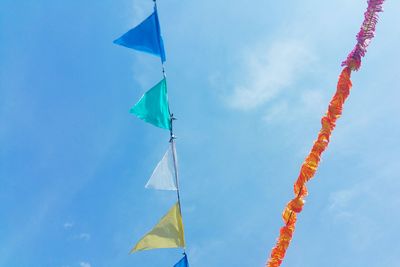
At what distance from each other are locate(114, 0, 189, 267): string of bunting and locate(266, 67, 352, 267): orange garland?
286 centimetres

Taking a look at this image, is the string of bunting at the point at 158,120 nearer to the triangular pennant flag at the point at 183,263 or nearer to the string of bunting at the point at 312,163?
the triangular pennant flag at the point at 183,263

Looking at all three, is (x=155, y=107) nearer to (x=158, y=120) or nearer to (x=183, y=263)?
(x=158, y=120)

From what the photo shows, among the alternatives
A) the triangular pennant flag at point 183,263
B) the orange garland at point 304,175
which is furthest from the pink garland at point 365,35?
the triangular pennant flag at point 183,263

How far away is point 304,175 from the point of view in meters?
15.0

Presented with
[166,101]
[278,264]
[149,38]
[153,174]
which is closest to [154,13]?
[149,38]

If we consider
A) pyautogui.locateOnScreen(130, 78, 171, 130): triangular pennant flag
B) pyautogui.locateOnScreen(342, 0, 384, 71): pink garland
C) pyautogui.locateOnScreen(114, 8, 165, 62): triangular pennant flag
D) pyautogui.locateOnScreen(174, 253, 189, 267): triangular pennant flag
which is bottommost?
pyautogui.locateOnScreen(174, 253, 189, 267): triangular pennant flag

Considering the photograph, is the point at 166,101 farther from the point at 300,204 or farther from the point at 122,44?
the point at 300,204

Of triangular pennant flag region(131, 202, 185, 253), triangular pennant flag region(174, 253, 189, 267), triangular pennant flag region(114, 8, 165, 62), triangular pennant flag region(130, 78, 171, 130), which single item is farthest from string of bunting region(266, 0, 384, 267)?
triangular pennant flag region(114, 8, 165, 62)

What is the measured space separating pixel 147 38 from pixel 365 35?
6986mm

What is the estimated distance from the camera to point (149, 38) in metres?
16.2

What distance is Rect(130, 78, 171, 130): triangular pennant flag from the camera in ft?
50.6

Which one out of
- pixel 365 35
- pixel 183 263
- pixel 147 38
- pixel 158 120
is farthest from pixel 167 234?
pixel 365 35

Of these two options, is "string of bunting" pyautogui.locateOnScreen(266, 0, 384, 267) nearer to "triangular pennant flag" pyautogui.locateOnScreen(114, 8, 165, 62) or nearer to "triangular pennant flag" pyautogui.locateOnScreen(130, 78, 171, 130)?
"triangular pennant flag" pyautogui.locateOnScreen(130, 78, 171, 130)

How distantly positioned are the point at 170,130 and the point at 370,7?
7426 millimetres
